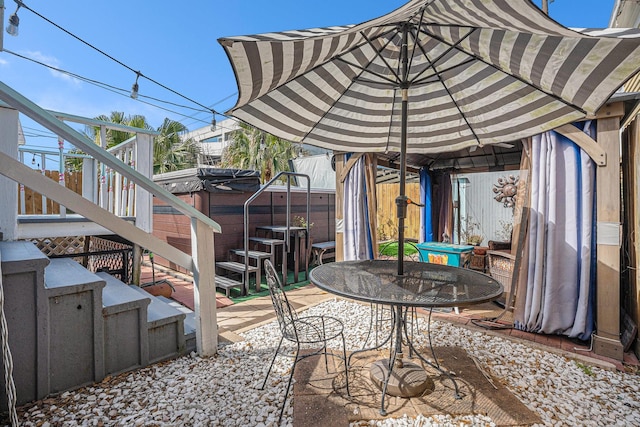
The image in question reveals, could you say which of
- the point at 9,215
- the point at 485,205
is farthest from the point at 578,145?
the point at 485,205

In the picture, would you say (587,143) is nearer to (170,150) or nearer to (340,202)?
(340,202)

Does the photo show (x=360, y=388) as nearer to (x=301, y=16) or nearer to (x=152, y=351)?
(x=152, y=351)

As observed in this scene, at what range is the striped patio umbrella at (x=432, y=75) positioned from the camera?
1593 millimetres

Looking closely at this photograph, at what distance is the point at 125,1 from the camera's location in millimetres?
6402

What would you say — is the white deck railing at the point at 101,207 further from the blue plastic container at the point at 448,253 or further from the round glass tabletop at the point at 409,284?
the blue plastic container at the point at 448,253

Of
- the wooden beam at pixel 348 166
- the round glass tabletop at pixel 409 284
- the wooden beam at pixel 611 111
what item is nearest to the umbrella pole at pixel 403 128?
the round glass tabletop at pixel 409 284

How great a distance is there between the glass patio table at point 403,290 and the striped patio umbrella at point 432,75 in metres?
0.36

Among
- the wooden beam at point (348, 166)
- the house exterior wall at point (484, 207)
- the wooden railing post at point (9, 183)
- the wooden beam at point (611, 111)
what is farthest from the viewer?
the house exterior wall at point (484, 207)

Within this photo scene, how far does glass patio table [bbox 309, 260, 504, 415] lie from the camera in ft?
5.54

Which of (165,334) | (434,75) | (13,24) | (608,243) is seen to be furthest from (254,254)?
(13,24)

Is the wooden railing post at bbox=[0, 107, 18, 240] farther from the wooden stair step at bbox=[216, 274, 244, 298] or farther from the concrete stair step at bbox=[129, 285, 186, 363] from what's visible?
the wooden stair step at bbox=[216, 274, 244, 298]

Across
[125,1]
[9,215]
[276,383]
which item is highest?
[125,1]

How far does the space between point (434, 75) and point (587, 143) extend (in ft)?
5.47

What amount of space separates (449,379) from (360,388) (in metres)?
0.69
